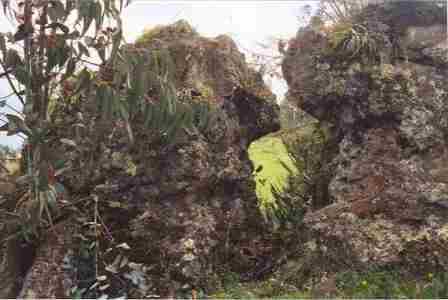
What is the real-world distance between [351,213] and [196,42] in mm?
3013

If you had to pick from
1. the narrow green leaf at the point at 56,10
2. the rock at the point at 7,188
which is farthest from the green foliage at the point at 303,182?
the narrow green leaf at the point at 56,10

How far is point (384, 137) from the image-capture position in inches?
248

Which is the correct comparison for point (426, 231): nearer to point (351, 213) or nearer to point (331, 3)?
point (351, 213)

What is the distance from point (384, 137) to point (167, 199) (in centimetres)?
271

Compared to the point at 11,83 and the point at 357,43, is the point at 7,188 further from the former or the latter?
the point at 357,43

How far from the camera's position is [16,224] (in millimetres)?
5410

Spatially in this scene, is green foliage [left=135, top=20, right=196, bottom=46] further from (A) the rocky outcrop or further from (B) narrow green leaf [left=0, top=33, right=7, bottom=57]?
(B) narrow green leaf [left=0, top=33, right=7, bottom=57]

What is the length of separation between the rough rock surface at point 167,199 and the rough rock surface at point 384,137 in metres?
0.99

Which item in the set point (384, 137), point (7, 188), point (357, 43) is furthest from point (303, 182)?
point (7, 188)

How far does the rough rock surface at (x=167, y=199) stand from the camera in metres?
5.63

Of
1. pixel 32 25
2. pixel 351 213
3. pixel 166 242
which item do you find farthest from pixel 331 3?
pixel 32 25

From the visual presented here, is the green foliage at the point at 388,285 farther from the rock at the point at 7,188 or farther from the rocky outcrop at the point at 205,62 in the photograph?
the rock at the point at 7,188

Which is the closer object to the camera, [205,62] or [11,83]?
[11,83]

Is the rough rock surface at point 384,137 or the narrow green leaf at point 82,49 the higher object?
the narrow green leaf at point 82,49
